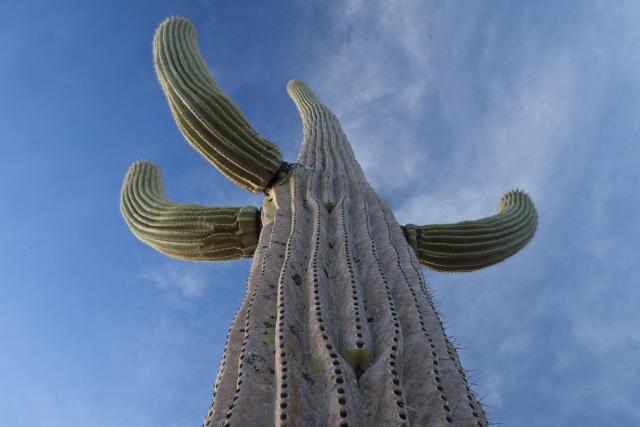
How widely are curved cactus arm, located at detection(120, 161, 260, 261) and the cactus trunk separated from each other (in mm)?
973

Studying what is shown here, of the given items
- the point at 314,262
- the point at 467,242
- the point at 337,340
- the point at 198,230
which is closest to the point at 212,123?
the point at 198,230

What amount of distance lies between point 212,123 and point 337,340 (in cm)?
274

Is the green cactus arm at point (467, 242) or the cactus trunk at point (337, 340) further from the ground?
the green cactus arm at point (467, 242)

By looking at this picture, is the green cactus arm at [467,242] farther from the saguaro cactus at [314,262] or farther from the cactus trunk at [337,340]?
the cactus trunk at [337,340]

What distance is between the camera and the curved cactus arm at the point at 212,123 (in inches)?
198

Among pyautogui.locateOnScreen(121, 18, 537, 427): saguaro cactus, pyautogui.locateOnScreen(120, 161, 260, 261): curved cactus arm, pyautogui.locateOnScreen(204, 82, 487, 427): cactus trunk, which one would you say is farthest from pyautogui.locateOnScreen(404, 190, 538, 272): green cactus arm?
pyautogui.locateOnScreen(120, 161, 260, 261): curved cactus arm

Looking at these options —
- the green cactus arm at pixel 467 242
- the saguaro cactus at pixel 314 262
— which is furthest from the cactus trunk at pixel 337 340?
the green cactus arm at pixel 467 242

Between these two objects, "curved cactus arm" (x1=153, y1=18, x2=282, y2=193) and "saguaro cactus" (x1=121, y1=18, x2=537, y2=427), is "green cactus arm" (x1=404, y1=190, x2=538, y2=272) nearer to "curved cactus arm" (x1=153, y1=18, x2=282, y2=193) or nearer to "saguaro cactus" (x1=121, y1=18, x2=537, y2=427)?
"saguaro cactus" (x1=121, y1=18, x2=537, y2=427)

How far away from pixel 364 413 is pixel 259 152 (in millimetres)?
3392

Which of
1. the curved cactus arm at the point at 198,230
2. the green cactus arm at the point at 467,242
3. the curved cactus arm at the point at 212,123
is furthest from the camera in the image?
the green cactus arm at the point at 467,242

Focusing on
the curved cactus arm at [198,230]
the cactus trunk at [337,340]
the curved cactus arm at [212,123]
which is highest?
the curved cactus arm at [212,123]

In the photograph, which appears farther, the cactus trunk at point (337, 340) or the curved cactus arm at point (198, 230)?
the curved cactus arm at point (198, 230)

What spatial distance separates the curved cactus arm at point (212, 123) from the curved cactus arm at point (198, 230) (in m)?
0.35

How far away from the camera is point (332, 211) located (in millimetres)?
4562
